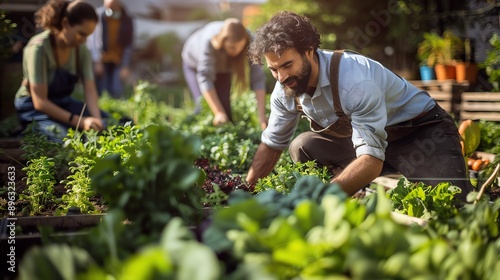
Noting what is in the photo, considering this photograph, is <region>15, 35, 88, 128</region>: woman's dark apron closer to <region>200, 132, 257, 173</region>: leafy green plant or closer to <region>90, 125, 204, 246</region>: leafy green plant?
<region>200, 132, 257, 173</region>: leafy green plant

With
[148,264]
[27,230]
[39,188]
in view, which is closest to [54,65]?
[39,188]

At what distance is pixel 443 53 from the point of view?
6.29m

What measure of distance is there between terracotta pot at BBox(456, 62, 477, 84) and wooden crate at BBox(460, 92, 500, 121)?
563mm

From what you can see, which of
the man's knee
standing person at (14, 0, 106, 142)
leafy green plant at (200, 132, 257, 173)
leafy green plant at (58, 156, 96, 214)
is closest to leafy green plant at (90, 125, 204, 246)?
leafy green plant at (58, 156, 96, 214)

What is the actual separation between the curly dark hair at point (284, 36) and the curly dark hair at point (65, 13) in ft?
5.67

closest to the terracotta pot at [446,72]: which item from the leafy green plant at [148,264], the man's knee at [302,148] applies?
the man's knee at [302,148]

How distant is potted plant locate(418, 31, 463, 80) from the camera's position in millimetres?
6102

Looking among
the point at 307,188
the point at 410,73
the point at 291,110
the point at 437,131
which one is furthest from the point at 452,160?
the point at 410,73

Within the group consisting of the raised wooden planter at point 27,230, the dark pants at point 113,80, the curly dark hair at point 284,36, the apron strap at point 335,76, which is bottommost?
the dark pants at point 113,80

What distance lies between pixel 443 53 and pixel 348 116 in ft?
12.3

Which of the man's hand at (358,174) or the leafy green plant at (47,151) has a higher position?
the man's hand at (358,174)

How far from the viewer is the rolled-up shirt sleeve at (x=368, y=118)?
266cm

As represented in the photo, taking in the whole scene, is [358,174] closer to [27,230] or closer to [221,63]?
[27,230]

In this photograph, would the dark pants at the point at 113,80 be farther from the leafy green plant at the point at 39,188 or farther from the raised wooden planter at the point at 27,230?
the raised wooden planter at the point at 27,230
